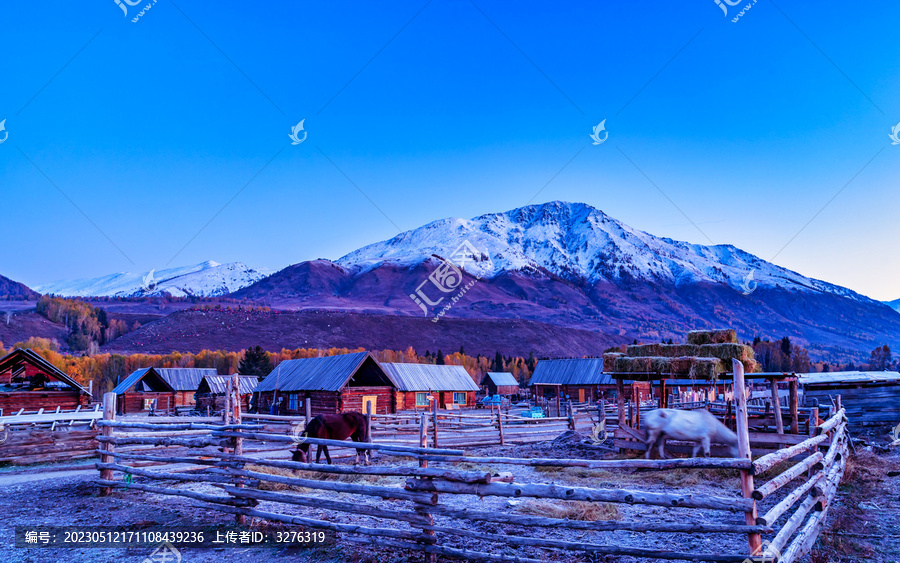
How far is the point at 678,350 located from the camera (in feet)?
54.6

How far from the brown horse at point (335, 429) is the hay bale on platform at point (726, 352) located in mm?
10832

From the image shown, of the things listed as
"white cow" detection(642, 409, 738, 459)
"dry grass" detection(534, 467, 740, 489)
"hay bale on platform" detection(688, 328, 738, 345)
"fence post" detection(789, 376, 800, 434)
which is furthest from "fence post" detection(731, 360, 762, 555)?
"fence post" detection(789, 376, 800, 434)

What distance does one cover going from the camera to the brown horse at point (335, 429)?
13.8m

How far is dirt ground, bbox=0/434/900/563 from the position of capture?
296 inches

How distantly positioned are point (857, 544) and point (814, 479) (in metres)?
1.06

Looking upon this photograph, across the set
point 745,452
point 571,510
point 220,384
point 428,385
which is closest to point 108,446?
point 571,510

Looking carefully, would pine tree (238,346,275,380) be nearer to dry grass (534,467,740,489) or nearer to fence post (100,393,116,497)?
fence post (100,393,116,497)

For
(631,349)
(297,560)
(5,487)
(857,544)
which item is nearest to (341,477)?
(297,560)

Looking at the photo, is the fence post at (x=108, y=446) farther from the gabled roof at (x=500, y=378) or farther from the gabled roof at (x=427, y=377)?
the gabled roof at (x=500, y=378)

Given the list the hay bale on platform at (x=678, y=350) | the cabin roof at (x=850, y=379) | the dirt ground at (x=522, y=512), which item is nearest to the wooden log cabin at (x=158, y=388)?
the dirt ground at (x=522, y=512)

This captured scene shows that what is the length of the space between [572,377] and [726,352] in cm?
4218

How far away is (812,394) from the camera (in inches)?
1125

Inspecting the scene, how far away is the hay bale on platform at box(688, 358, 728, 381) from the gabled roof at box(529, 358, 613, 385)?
1532 inches

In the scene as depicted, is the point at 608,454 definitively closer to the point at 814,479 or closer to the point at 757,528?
the point at 814,479
